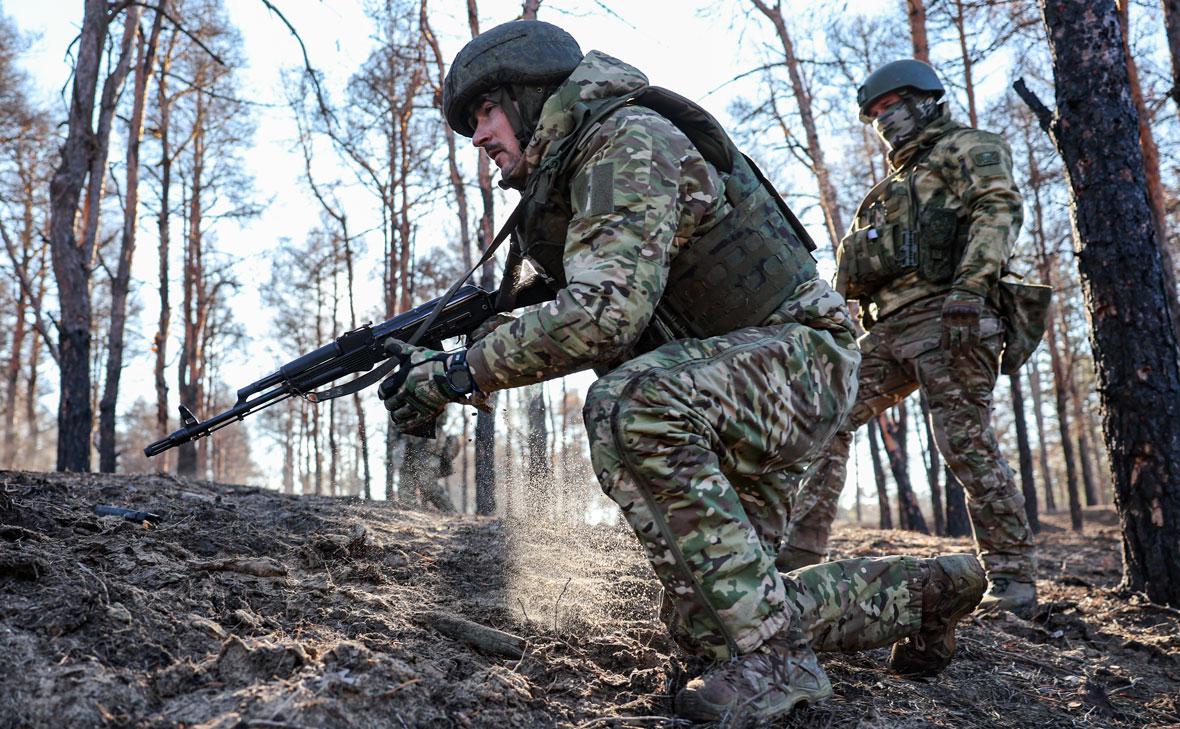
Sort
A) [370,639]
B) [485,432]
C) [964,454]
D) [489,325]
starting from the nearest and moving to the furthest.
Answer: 1. [370,639]
2. [489,325]
3. [964,454]
4. [485,432]

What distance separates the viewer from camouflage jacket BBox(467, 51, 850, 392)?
7.24ft

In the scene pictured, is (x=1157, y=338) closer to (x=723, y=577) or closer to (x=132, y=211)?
(x=723, y=577)

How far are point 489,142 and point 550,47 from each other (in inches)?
14.8

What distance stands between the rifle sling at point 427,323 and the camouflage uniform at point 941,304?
2.07 m

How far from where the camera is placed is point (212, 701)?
5.79 ft

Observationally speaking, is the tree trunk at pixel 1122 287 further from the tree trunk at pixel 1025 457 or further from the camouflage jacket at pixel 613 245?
the tree trunk at pixel 1025 457

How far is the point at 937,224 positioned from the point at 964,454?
1194 mm

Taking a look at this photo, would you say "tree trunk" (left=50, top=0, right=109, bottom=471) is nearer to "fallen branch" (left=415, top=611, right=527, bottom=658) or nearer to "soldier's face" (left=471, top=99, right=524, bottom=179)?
"soldier's face" (left=471, top=99, right=524, bottom=179)

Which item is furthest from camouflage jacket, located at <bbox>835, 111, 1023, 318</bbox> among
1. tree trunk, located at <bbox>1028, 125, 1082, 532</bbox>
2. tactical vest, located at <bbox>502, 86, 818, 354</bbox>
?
tree trunk, located at <bbox>1028, 125, 1082, 532</bbox>

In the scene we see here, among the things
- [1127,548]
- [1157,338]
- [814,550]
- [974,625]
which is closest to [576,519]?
[814,550]

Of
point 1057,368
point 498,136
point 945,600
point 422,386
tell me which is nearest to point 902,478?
point 1057,368

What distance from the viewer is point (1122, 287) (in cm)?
457

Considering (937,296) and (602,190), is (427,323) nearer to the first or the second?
(602,190)

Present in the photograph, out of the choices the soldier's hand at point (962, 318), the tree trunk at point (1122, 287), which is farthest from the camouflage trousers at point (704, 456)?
the tree trunk at point (1122, 287)
